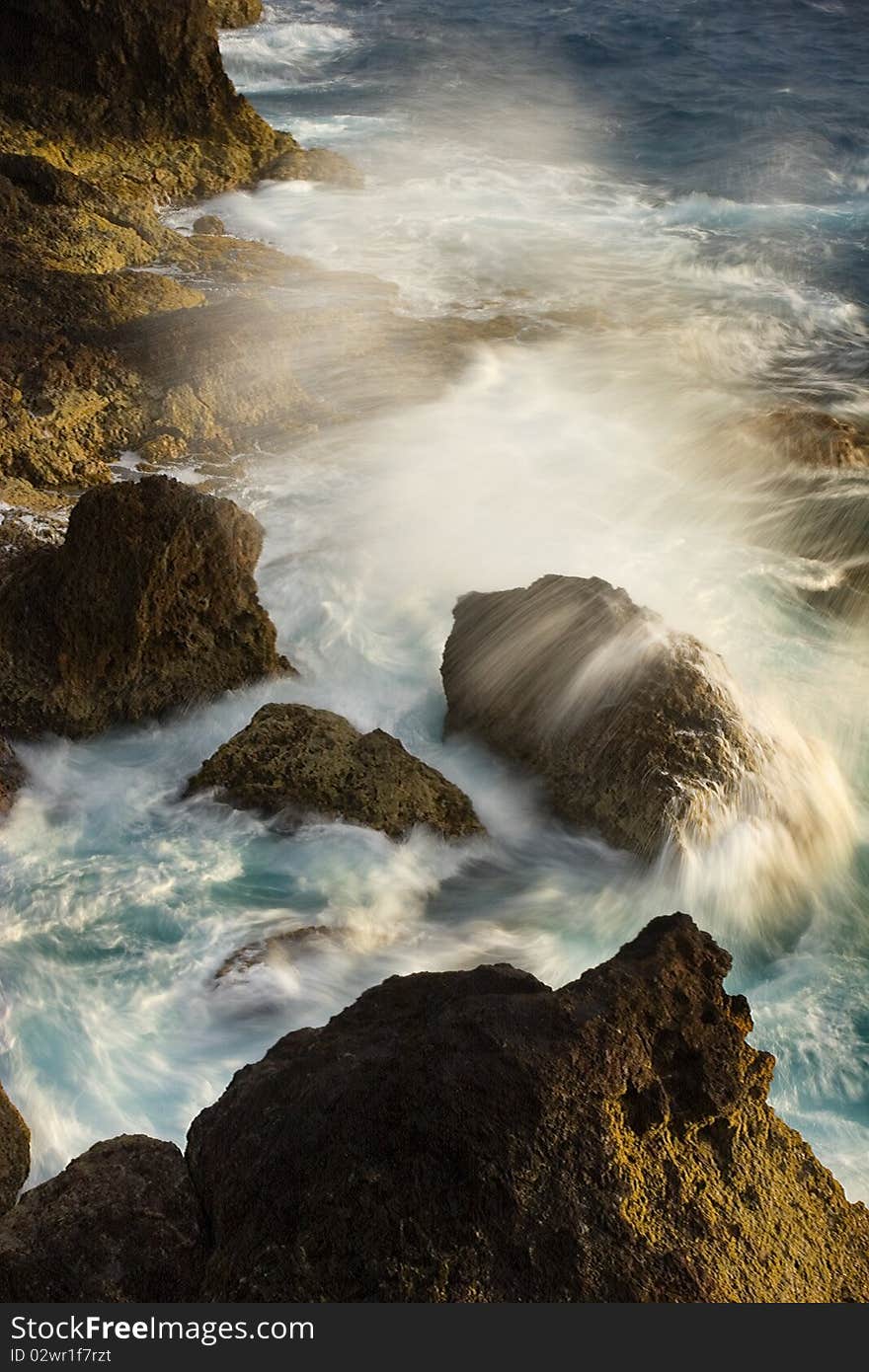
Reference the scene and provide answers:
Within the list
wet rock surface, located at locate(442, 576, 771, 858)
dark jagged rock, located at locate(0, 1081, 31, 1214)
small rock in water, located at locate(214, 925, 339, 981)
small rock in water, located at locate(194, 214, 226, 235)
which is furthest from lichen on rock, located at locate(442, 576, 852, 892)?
small rock in water, located at locate(194, 214, 226, 235)

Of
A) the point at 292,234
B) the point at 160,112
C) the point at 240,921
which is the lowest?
the point at 240,921

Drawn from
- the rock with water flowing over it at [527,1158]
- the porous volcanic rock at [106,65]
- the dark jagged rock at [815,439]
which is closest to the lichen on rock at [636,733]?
the rock with water flowing over it at [527,1158]

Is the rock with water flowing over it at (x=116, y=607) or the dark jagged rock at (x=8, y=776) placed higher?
the rock with water flowing over it at (x=116, y=607)

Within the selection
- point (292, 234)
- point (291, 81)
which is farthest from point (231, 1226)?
point (291, 81)

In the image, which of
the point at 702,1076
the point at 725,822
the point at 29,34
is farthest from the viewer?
the point at 29,34

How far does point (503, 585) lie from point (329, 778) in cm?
338

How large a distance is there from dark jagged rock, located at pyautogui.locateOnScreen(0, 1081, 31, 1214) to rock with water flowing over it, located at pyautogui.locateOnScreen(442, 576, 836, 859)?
359 cm

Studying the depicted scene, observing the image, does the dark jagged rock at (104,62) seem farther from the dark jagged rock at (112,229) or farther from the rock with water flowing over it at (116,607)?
the rock with water flowing over it at (116,607)

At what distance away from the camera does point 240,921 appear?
6289 millimetres

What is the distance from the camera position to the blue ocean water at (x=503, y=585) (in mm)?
5867

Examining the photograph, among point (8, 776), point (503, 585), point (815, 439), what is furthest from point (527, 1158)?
point (815, 439)

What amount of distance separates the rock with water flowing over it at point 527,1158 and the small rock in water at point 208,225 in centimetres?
1351

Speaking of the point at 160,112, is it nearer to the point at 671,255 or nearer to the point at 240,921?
the point at 671,255

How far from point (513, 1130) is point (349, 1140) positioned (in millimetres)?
501
